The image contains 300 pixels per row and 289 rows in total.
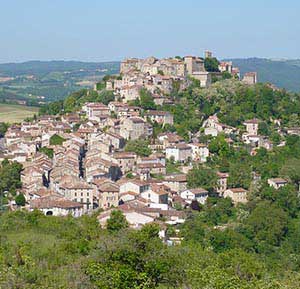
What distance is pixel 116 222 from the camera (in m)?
28.8

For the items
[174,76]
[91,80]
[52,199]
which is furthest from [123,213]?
[91,80]

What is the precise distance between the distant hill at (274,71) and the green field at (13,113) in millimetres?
38255

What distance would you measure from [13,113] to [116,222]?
5250 centimetres

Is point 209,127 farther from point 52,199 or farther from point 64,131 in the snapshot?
point 52,199

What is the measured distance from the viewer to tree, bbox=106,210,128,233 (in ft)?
91.8

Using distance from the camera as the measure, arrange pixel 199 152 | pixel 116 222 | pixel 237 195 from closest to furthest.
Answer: pixel 116 222 < pixel 237 195 < pixel 199 152

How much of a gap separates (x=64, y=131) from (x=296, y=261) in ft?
62.6

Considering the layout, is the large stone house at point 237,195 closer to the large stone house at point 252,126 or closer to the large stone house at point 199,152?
the large stone house at point 199,152

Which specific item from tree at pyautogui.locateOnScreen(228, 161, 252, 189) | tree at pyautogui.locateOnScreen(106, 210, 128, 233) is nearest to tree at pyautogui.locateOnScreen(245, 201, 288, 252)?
tree at pyautogui.locateOnScreen(228, 161, 252, 189)

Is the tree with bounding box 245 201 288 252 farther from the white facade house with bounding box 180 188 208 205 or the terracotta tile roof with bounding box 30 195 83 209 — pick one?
the terracotta tile roof with bounding box 30 195 83 209

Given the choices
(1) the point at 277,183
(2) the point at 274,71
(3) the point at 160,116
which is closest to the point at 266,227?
(1) the point at 277,183

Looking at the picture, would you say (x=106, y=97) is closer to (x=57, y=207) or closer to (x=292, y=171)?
(x=292, y=171)

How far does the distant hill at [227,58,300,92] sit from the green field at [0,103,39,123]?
1506 inches

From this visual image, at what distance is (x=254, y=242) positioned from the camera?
33500mm
